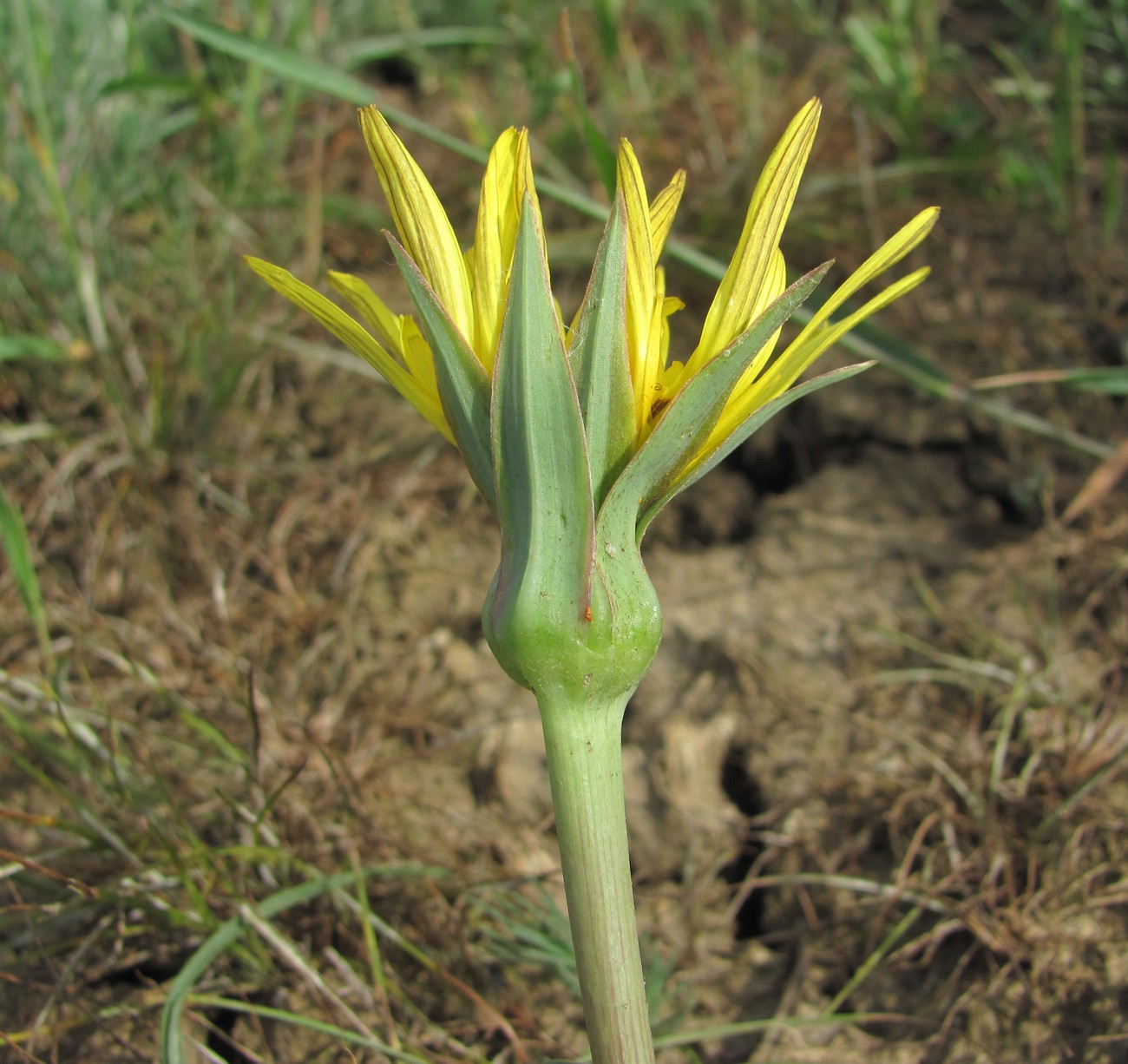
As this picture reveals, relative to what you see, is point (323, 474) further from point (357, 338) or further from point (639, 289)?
point (639, 289)

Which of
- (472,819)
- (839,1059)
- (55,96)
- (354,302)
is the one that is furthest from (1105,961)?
(55,96)

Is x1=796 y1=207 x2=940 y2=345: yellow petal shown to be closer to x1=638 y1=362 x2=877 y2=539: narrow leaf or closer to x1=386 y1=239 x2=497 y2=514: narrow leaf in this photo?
x1=638 y1=362 x2=877 y2=539: narrow leaf

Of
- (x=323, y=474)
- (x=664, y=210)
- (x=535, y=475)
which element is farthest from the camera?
(x=323, y=474)

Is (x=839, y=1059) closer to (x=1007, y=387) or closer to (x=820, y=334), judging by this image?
(x=820, y=334)

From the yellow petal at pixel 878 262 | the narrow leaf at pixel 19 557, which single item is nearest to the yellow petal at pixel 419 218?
the yellow petal at pixel 878 262

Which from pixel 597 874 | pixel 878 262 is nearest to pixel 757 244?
pixel 878 262

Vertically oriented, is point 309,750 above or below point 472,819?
Answer: above
